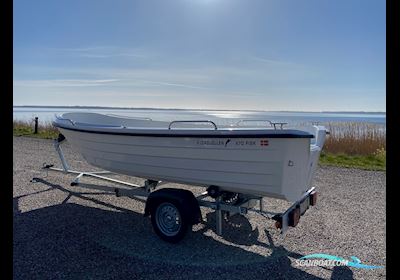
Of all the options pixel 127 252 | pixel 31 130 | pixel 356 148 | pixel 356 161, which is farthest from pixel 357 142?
pixel 31 130

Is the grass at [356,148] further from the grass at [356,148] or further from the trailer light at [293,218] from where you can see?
the trailer light at [293,218]

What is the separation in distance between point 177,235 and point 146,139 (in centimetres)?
114

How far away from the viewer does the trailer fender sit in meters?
3.59

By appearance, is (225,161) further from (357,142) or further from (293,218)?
(357,142)

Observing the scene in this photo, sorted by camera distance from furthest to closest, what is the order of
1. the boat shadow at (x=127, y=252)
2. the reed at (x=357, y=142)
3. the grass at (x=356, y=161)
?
1. the reed at (x=357, y=142)
2. the grass at (x=356, y=161)
3. the boat shadow at (x=127, y=252)

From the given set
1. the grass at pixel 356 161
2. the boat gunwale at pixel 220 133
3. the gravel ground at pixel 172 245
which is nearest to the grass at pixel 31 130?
the gravel ground at pixel 172 245

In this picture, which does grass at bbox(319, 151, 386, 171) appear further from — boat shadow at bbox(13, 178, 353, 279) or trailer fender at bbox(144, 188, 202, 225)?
trailer fender at bbox(144, 188, 202, 225)

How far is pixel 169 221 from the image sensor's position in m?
3.81

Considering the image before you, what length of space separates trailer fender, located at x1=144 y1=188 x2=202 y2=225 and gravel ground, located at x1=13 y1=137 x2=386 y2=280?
329 millimetres

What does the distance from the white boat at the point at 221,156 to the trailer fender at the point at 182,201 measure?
0.54 ft

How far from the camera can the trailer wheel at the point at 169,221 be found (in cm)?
362

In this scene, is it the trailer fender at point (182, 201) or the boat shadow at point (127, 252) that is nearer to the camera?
the boat shadow at point (127, 252)
